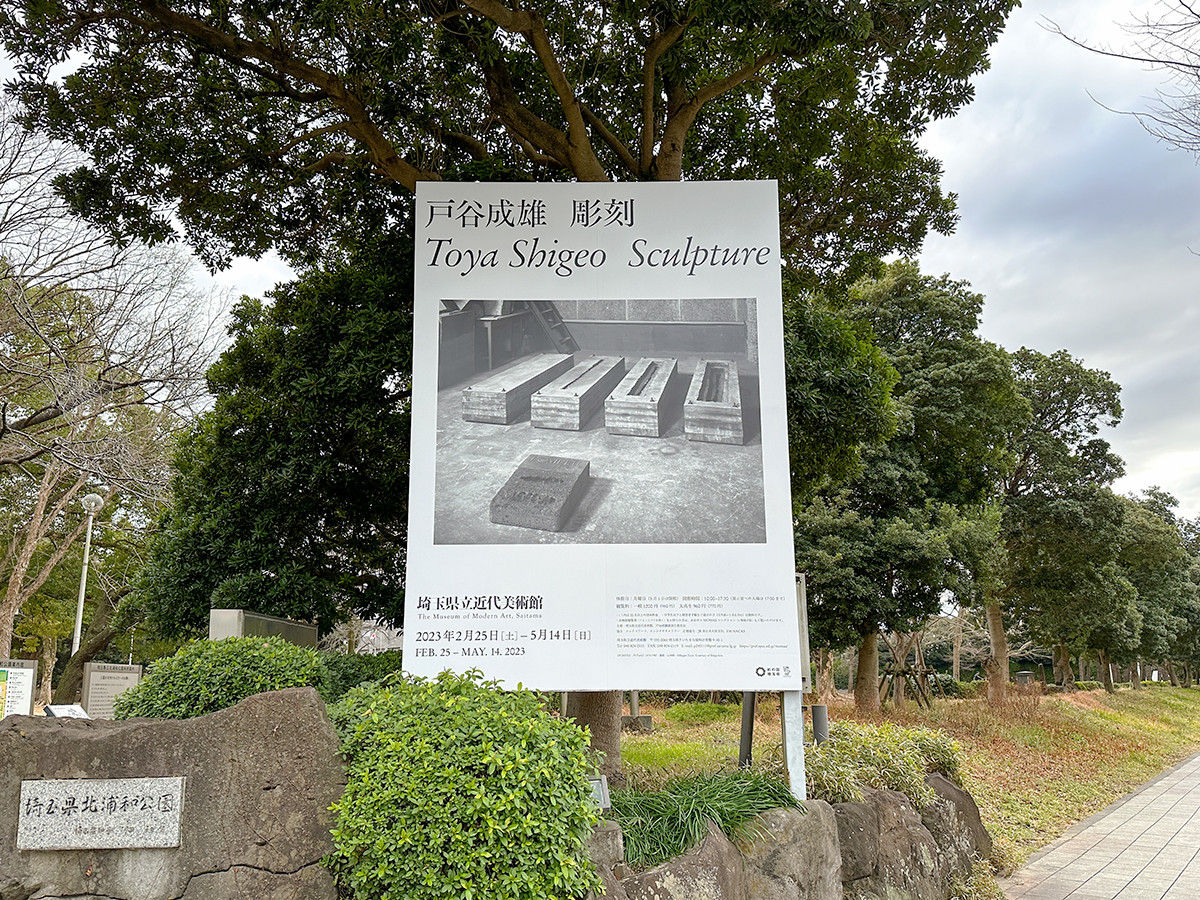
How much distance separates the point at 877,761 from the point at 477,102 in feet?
22.3

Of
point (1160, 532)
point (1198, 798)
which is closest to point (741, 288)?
point (1198, 798)

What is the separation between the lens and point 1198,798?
11.7 metres

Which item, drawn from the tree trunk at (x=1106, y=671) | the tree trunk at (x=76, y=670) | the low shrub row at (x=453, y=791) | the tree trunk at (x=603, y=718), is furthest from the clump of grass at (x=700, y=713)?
the tree trunk at (x=1106, y=671)

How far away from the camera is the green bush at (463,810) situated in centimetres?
340

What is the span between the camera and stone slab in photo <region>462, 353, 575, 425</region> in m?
5.41

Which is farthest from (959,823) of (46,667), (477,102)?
(46,667)

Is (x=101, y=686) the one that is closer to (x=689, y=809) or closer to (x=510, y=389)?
(x=510, y=389)

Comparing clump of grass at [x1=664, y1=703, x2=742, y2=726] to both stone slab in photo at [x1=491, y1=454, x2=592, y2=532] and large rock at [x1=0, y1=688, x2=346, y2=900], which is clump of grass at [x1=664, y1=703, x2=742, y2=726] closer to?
stone slab in photo at [x1=491, y1=454, x2=592, y2=532]

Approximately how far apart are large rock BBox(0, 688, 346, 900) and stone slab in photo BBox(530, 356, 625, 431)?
2363 mm

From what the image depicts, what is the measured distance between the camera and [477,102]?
7.82 metres

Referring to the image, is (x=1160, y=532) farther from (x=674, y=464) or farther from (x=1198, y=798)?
(x=674, y=464)

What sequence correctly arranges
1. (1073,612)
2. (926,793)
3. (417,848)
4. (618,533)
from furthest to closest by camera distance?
(1073,612) < (926,793) < (618,533) < (417,848)

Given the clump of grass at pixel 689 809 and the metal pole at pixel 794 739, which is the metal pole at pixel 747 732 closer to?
the clump of grass at pixel 689 809

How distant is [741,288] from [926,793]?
4.37 m
